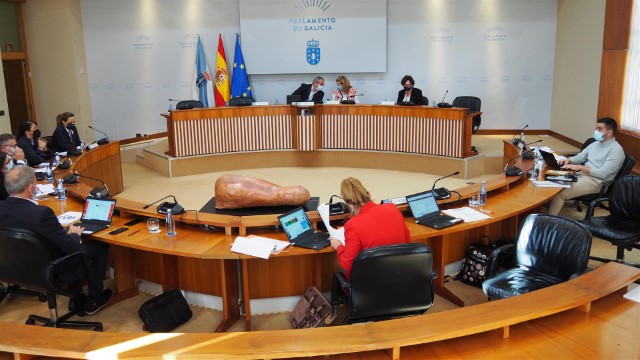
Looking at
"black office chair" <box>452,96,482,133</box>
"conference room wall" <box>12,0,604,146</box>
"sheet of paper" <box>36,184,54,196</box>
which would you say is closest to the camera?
"sheet of paper" <box>36,184,54,196</box>

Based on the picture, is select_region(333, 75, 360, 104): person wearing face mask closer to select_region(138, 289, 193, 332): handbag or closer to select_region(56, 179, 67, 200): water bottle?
A: select_region(56, 179, 67, 200): water bottle

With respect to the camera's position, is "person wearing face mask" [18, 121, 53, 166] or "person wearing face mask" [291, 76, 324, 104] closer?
"person wearing face mask" [18, 121, 53, 166]

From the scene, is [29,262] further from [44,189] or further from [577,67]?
[577,67]

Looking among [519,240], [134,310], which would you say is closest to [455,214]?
[519,240]

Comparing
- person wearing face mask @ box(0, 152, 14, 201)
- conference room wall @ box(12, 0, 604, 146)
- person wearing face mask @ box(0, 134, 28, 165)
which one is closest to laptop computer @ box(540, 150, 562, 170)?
conference room wall @ box(12, 0, 604, 146)

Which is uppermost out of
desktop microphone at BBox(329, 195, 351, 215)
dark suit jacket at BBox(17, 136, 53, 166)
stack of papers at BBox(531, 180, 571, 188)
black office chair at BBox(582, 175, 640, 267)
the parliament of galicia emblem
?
the parliament of galicia emblem

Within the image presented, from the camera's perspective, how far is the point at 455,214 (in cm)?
444

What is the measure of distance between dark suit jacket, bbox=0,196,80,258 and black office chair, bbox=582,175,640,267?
400cm

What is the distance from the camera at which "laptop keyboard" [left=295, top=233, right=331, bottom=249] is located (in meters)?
3.78

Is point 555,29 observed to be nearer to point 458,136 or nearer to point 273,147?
point 458,136

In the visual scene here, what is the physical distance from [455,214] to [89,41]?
8314 mm

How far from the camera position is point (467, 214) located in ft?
14.6

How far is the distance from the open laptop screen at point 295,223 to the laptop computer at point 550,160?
3.15 metres

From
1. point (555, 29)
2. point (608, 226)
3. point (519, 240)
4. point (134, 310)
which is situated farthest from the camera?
point (555, 29)
